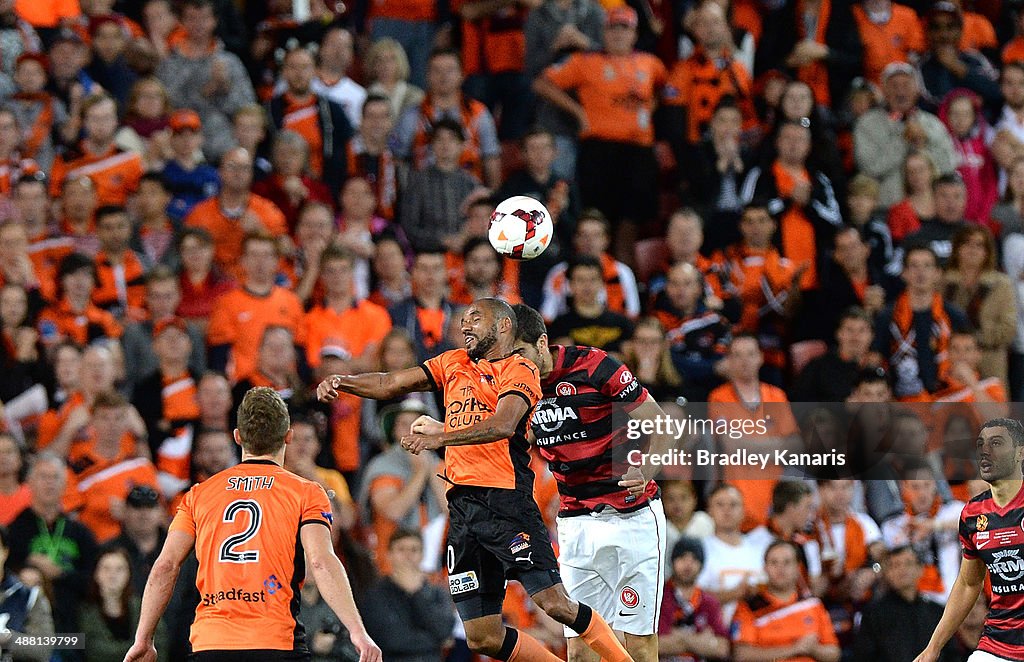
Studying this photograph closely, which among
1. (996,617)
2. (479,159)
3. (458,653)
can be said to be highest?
(479,159)

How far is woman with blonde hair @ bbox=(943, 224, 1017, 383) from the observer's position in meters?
16.2

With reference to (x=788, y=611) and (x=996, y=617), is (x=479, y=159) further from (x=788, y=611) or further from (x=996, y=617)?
(x=996, y=617)

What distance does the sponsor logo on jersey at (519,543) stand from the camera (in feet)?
32.9

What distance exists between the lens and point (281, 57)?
1766cm

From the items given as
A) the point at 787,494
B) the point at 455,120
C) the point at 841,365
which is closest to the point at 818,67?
the point at 455,120

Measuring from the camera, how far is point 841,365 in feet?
50.2

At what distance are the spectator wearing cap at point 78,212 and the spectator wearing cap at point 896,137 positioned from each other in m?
7.91

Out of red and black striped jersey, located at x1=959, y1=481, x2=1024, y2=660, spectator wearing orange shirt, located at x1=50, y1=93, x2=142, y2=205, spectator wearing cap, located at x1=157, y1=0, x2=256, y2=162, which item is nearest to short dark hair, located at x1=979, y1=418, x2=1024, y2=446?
red and black striped jersey, located at x1=959, y1=481, x2=1024, y2=660

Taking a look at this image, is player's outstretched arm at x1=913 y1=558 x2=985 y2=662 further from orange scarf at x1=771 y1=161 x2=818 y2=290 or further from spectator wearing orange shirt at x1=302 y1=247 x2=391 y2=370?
orange scarf at x1=771 y1=161 x2=818 y2=290

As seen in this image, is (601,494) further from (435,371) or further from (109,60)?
(109,60)

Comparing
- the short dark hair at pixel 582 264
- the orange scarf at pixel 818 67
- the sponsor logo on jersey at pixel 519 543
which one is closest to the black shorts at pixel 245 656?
the sponsor logo on jersey at pixel 519 543

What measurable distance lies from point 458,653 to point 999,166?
343 inches

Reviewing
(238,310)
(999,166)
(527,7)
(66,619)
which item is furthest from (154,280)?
(999,166)

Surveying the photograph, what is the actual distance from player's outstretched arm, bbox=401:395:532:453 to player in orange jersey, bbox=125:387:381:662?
1.05m
